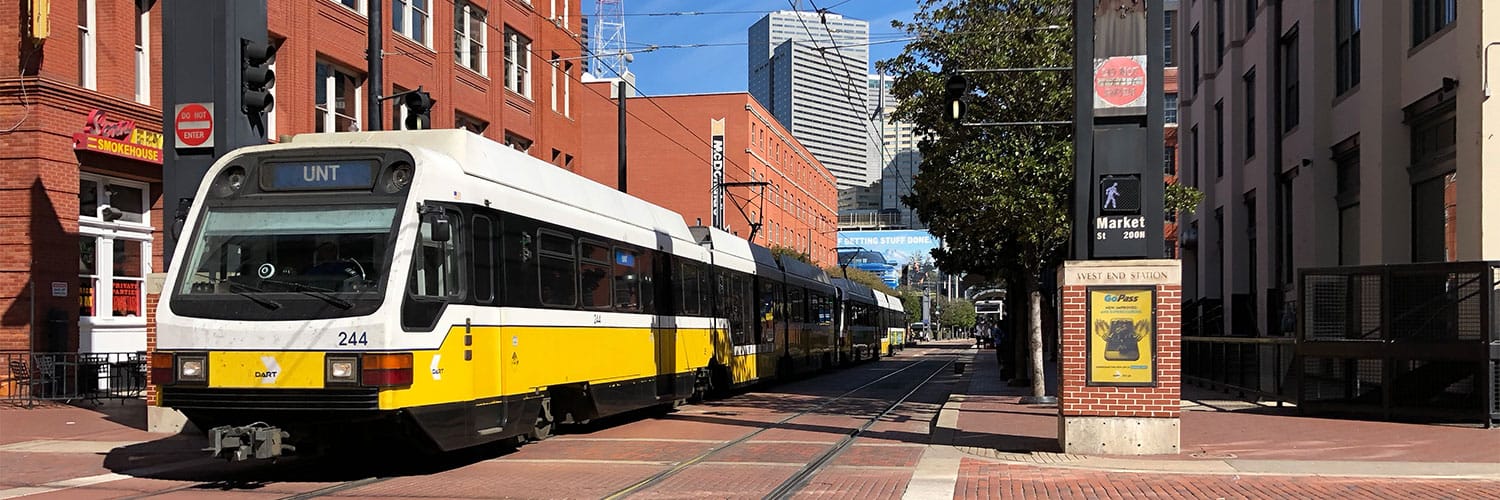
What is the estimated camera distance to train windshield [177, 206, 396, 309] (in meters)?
11.1

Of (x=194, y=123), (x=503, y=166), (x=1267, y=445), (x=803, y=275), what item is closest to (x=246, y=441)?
(x=503, y=166)

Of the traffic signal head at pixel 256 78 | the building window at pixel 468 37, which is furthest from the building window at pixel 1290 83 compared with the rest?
the traffic signal head at pixel 256 78

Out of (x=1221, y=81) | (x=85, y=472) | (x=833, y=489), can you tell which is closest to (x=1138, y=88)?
(x=833, y=489)

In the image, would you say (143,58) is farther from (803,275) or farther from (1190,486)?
(1190,486)

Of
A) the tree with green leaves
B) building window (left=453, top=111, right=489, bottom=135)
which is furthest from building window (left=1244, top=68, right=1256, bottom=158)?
building window (left=453, top=111, right=489, bottom=135)

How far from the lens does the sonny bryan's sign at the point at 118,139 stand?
70.2 ft

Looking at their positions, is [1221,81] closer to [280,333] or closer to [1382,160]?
[1382,160]

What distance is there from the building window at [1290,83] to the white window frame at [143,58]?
23458 mm

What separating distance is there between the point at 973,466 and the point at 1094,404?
1648 millimetres

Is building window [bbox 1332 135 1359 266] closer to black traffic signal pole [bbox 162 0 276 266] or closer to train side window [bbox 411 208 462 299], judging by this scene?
train side window [bbox 411 208 462 299]

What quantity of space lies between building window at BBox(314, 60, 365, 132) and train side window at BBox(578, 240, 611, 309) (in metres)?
13.1

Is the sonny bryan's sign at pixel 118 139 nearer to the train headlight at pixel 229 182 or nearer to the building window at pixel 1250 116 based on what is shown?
the train headlight at pixel 229 182

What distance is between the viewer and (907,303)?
415ft

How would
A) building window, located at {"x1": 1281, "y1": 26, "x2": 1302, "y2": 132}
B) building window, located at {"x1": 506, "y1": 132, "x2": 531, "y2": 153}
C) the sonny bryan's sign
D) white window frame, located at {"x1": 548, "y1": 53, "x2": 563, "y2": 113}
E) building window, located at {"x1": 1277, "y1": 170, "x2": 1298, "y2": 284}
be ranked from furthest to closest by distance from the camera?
white window frame, located at {"x1": 548, "y1": 53, "x2": 563, "y2": 113} < building window, located at {"x1": 506, "y1": 132, "x2": 531, "y2": 153} < building window, located at {"x1": 1277, "y1": 170, "x2": 1298, "y2": 284} < building window, located at {"x1": 1281, "y1": 26, "x2": 1302, "y2": 132} < the sonny bryan's sign
